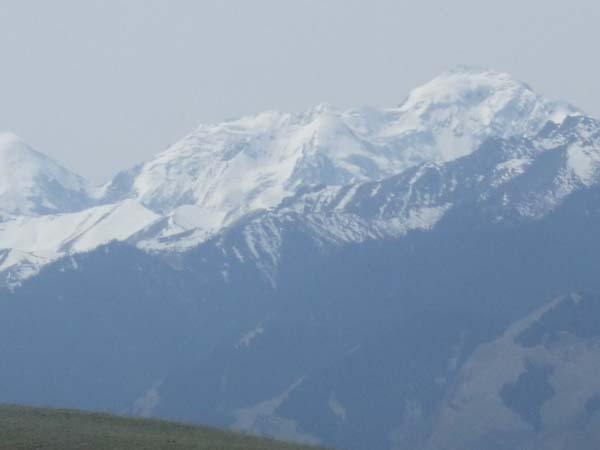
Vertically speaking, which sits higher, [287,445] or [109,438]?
[109,438]

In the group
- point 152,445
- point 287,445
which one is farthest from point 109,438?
point 287,445

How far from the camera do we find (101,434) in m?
159

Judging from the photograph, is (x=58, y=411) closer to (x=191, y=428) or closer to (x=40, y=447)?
(x=191, y=428)

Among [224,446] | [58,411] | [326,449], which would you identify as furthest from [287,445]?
[58,411]

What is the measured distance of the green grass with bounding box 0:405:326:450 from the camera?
14933 cm

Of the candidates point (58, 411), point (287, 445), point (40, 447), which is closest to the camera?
point (40, 447)

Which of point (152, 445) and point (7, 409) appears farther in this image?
point (7, 409)

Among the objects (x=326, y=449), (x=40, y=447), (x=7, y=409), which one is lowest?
(x=326, y=449)

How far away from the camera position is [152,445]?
150750 millimetres

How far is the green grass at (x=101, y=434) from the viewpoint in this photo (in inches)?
5879

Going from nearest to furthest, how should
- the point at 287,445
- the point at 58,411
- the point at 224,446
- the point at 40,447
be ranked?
the point at 40,447
the point at 224,446
the point at 287,445
the point at 58,411

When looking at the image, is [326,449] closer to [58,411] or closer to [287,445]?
[287,445]

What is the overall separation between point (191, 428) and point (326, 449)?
59.1ft

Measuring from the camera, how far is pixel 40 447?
146500 mm
